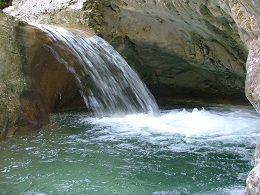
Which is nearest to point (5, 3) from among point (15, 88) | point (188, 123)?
point (15, 88)

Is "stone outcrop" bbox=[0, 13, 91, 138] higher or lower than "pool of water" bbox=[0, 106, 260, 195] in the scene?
higher

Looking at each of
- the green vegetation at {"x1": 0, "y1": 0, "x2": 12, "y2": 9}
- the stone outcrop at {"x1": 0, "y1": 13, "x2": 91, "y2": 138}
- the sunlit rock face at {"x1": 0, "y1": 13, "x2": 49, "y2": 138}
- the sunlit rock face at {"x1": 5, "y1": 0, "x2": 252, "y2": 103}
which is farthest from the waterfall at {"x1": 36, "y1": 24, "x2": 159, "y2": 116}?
the green vegetation at {"x1": 0, "y1": 0, "x2": 12, "y2": 9}

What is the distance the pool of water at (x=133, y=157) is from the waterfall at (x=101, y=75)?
863mm

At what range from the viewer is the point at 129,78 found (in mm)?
7359

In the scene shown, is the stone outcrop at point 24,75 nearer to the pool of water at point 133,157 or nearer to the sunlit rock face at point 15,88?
the sunlit rock face at point 15,88

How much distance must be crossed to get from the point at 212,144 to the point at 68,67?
3479mm

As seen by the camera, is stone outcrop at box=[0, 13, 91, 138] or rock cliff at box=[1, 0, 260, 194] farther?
rock cliff at box=[1, 0, 260, 194]

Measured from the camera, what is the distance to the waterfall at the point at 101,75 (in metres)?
6.82

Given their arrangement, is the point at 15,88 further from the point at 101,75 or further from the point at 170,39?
the point at 170,39

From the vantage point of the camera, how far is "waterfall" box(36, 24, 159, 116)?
269 inches

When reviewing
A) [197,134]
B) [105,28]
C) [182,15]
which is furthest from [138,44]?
[197,134]

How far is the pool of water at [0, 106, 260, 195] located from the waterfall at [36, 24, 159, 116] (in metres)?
0.86

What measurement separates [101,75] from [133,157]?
312 cm

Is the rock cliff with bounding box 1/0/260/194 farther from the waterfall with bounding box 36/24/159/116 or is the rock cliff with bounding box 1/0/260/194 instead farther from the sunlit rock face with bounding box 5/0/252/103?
the waterfall with bounding box 36/24/159/116
